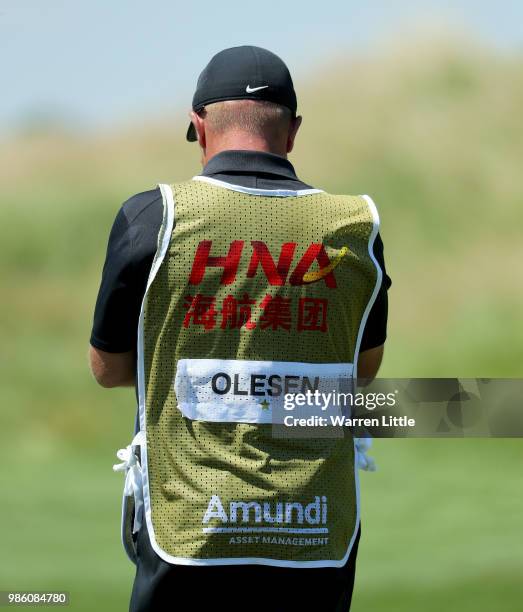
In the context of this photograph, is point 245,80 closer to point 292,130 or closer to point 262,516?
point 292,130

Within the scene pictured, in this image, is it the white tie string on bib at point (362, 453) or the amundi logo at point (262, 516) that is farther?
the white tie string on bib at point (362, 453)

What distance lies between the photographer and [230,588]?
7.96ft

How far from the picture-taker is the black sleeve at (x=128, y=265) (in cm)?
242

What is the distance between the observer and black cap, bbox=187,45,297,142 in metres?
2.56

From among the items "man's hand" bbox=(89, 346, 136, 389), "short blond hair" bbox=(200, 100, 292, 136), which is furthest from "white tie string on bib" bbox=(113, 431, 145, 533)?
"short blond hair" bbox=(200, 100, 292, 136)

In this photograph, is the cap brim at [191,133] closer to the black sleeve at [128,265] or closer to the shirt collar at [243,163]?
the shirt collar at [243,163]

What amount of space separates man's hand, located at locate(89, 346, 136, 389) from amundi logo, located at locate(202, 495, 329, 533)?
0.35m

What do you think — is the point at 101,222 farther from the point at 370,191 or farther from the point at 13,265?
the point at 370,191

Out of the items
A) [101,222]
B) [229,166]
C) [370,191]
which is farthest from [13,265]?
[229,166]

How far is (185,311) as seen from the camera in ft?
7.92

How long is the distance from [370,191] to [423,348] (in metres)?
2.31

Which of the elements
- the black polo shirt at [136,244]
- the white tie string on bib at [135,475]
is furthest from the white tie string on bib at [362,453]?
the white tie string on bib at [135,475]

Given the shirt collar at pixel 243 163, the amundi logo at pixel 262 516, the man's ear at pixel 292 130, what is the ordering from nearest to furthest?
the amundi logo at pixel 262 516 < the shirt collar at pixel 243 163 < the man's ear at pixel 292 130

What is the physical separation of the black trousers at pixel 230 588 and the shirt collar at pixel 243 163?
81 centimetres
